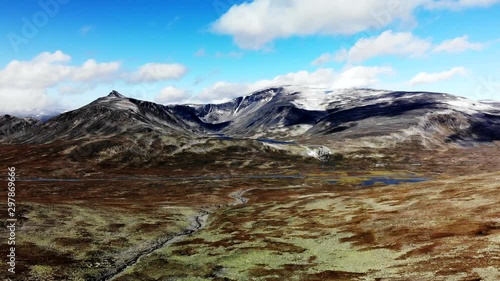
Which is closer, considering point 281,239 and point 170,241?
point 281,239

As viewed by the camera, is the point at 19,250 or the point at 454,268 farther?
the point at 19,250

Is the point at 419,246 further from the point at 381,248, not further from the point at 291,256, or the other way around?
the point at 291,256

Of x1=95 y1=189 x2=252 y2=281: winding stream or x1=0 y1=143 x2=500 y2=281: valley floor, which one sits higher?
x1=0 y1=143 x2=500 y2=281: valley floor

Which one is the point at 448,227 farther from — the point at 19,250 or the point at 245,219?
the point at 19,250

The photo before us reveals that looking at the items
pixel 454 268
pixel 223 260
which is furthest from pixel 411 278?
pixel 223 260

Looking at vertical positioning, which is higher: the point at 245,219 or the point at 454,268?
the point at 454,268

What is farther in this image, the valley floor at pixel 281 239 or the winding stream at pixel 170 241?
the winding stream at pixel 170 241

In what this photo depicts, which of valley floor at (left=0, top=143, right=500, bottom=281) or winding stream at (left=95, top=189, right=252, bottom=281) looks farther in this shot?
winding stream at (left=95, top=189, right=252, bottom=281)

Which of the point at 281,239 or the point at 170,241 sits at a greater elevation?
the point at 281,239

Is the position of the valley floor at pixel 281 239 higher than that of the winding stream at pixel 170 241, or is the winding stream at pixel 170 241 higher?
the valley floor at pixel 281 239

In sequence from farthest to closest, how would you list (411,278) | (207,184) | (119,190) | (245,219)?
(207,184), (119,190), (245,219), (411,278)

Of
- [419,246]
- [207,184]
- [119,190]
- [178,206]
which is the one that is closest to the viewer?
[419,246]
